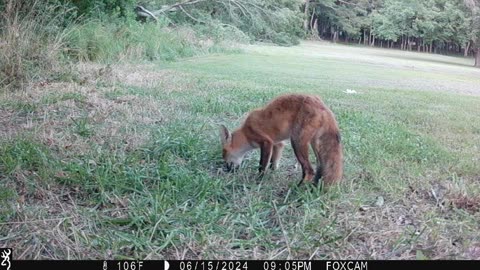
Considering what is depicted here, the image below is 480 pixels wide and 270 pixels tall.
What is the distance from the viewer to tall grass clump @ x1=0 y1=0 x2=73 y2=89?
293 inches

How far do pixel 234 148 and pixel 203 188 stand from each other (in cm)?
82

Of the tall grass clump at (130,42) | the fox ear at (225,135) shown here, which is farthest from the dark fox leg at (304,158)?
the tall grass clump at (130,42)

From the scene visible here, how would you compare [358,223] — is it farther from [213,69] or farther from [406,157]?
[213,69]

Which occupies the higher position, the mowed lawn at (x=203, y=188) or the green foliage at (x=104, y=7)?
the green foliage at (x=104, y=7)

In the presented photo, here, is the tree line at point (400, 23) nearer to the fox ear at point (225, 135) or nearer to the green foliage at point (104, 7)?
the green foliage at point (104, 7)

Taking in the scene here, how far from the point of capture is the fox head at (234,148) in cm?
456

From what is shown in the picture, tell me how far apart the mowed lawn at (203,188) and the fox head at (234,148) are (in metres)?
0.12

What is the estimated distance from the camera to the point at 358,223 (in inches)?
135

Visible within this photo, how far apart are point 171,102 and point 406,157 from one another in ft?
10.9

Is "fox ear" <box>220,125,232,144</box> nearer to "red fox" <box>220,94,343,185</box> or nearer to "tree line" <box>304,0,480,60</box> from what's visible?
"red fox" <box>220,94,343,185</box>

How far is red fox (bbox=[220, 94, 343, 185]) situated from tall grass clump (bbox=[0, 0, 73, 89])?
3994 millimetres

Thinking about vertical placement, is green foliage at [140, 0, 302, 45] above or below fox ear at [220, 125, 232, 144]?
above

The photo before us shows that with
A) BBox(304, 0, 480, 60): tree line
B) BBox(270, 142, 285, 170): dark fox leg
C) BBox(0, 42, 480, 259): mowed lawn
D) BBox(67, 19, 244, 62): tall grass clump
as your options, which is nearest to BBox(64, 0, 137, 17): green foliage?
BBox(67, 19, 244, 62): tall grass clump

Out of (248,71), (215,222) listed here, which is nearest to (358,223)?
(215,222)
